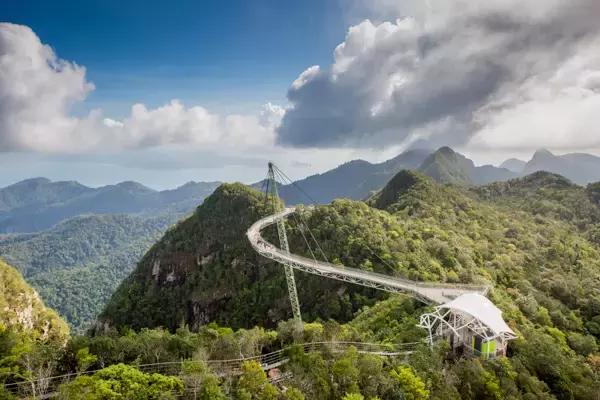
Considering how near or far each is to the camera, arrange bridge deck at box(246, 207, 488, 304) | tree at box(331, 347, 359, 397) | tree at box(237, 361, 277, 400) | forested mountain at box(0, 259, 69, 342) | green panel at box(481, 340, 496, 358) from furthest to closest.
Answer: forested mountain at box(0, 259, 69, 342)
bridge deck at box(246, 207, 488, 304)
green panel at box(481, 340, 496, 358)
tree at box(331, 347, 359, 397)
tree at box(237, 361, 277, 400)

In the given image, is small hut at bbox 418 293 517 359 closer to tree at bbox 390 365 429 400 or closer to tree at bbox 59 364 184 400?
tree at bbox 390 365 429 400

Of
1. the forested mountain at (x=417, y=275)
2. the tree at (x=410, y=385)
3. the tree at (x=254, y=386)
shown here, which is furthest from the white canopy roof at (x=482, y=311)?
the tree at (x=254, y=386)

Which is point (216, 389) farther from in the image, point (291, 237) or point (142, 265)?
point (142, 265)

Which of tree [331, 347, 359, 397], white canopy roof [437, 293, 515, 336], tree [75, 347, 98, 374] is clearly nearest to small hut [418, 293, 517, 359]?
white canopy roof [437, 293, 515, 336]

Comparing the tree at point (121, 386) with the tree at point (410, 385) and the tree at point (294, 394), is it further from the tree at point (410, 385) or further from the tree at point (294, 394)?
the tree at point (410, 385)

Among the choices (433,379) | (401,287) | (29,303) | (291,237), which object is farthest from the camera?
(291,237)

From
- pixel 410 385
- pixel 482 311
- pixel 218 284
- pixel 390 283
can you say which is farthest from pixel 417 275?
pixel 218 284

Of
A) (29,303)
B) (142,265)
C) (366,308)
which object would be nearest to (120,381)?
(366,308)
